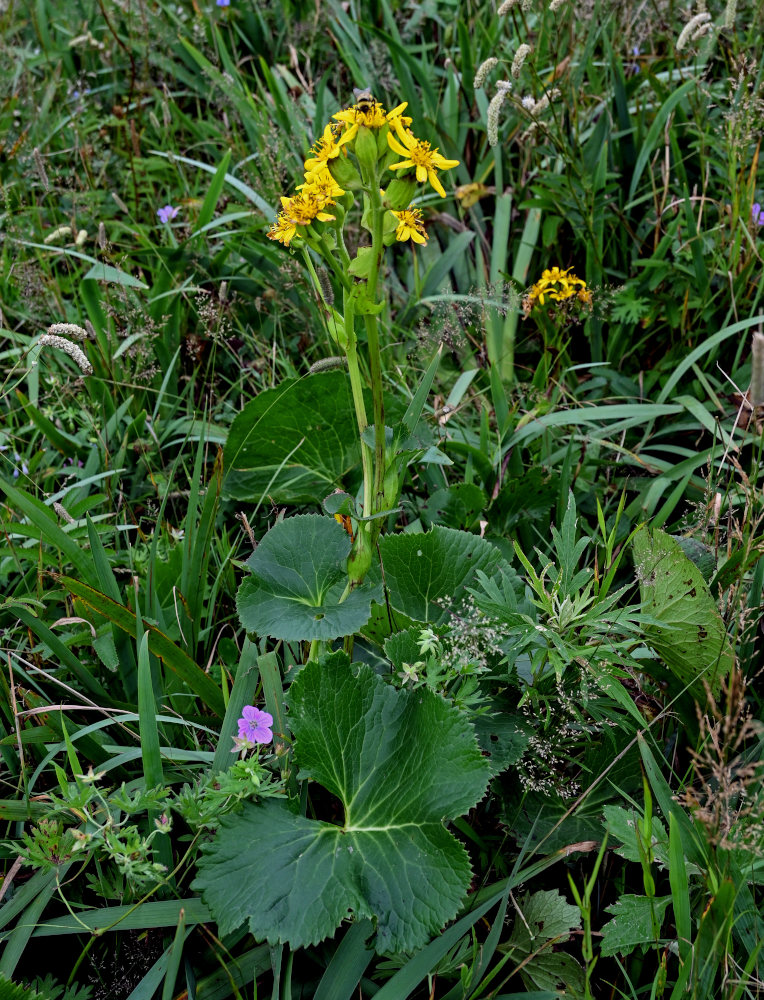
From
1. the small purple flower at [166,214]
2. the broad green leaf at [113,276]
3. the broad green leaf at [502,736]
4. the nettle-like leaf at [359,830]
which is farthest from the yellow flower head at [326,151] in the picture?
the small purple flower at [166,214]

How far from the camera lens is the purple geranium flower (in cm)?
127

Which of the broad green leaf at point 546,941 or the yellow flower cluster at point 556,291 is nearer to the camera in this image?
the broad green leaf at point 546,941

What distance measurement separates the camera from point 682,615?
1.40 m

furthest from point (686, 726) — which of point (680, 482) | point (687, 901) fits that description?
point (680, 482)

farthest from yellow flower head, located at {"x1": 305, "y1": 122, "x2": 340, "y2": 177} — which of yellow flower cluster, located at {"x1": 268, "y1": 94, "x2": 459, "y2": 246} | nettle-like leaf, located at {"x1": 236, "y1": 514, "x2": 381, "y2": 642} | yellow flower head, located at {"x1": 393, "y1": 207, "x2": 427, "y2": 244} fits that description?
nettle-like leaf, located at {"x1": 236, "y1": 514, "x2": 381, "y2": 642}

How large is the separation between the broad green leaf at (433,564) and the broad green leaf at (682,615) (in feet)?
0.88

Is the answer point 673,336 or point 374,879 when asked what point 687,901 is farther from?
point 673,336

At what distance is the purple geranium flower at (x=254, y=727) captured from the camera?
127cm

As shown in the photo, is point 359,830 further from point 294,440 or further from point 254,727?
point 294,440

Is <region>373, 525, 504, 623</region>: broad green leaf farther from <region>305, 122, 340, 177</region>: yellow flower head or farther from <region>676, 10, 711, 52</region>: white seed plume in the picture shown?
<region>676, 10, 711, 52</region>: white seed plume

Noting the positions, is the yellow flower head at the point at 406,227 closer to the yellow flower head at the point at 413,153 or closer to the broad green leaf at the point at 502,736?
the yellow flower head at the point at 413,153

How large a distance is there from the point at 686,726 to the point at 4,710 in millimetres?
1222

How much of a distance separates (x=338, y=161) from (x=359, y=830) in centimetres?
102

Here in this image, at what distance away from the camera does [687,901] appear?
113cm
